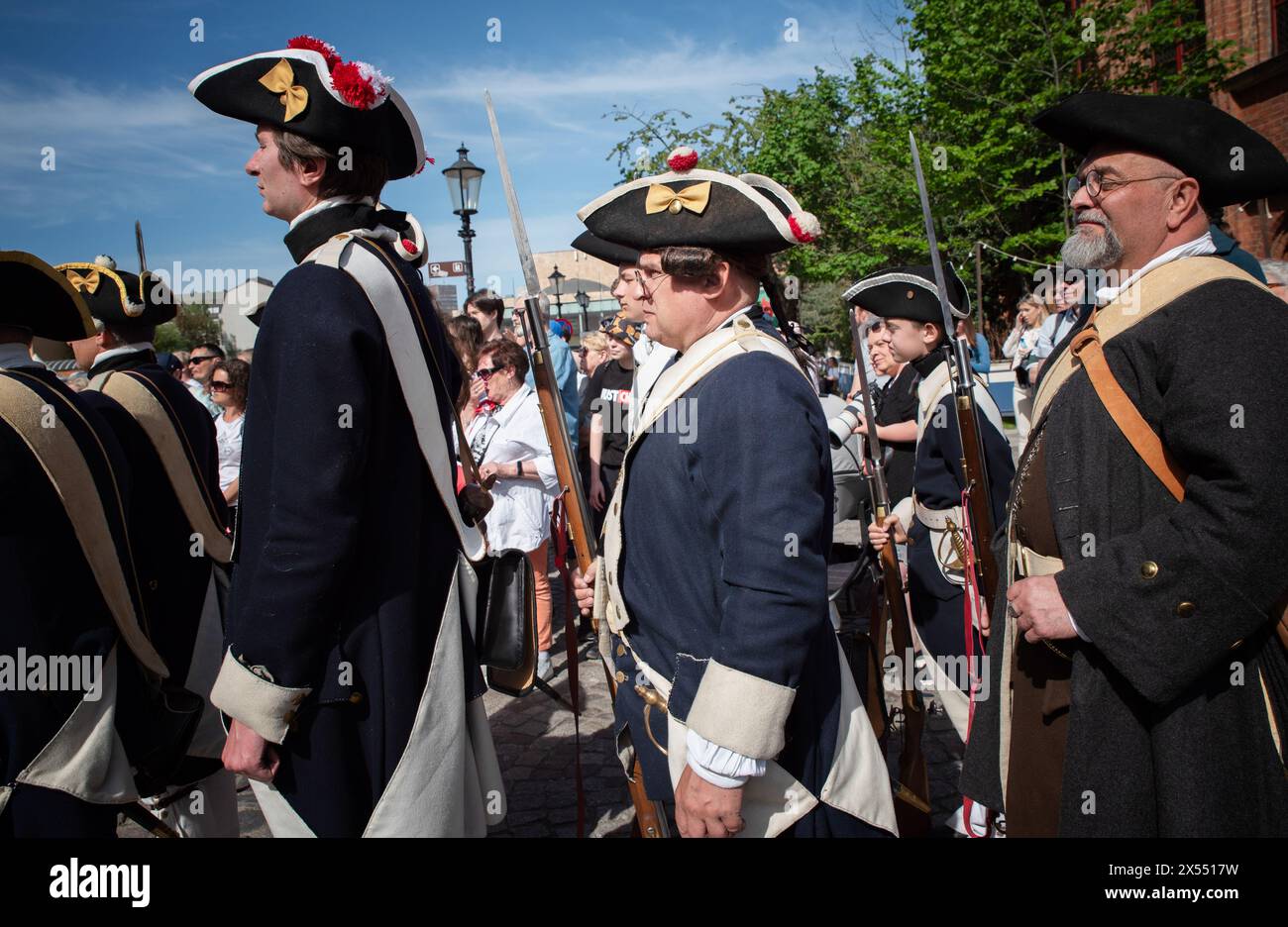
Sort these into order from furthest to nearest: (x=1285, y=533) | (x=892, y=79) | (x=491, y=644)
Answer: (x=892, y=79)
(x=491, y=644)
(x=1285, y=533)

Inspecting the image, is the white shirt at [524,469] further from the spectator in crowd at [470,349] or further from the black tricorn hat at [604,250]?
the black tricorn hat at [604,250]

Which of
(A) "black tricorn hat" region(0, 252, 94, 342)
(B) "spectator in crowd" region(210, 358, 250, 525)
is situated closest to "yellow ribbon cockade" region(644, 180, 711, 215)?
(A) "black tricorn hat" region(0, 252, 94, 342)

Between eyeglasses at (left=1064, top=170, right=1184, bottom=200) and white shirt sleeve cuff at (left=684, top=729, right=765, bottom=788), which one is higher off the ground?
eyeglasses at (left=1064, top=170, right=1184, bottom=200)

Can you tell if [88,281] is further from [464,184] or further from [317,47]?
[464,184]

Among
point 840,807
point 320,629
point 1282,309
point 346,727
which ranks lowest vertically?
point 840,807

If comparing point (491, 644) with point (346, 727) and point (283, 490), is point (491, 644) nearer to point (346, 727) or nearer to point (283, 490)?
point (346, 727)

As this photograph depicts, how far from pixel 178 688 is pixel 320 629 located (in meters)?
1.34

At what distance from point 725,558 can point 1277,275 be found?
360cm

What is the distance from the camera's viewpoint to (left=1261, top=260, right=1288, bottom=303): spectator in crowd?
389cm

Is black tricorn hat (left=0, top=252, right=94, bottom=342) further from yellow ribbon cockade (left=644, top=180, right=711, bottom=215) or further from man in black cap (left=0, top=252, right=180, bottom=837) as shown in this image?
yellow ribbon cockade (left=644, top=180, right=711, bottom=215)

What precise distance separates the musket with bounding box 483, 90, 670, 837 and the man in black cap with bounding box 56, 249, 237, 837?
1.69 meters

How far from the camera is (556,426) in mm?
2578
